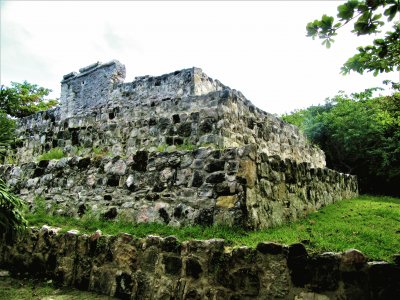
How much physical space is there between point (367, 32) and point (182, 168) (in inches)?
120

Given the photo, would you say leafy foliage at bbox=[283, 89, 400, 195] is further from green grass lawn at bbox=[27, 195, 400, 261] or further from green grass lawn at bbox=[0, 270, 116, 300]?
green grass lawn at bbox=[0, 270, 116, 300]

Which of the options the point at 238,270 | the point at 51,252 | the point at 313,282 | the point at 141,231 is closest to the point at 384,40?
the point at 313,282

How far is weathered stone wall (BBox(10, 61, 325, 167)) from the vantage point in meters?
6.77

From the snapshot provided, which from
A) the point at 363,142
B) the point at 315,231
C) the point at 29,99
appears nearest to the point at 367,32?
the point at 315,231

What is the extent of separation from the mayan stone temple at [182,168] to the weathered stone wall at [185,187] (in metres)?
0.01

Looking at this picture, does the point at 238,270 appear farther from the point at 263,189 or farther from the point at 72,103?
the point at 72,103

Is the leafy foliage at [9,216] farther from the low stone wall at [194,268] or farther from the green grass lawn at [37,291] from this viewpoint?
the green grass lawn at [37,291]

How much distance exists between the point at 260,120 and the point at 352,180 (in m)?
3.54

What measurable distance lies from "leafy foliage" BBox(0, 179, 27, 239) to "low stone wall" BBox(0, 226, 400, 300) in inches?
12.8

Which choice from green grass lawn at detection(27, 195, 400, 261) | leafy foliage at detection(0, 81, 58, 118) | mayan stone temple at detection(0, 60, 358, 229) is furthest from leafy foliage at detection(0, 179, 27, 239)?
leafy foliage at detection(0, 81, 58, 118)

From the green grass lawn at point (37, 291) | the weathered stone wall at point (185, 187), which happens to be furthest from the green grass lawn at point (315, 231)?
the green grass lawn at point (37, 291)

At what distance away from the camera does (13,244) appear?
207 inches

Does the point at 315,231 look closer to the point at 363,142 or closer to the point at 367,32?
the point at 367,32

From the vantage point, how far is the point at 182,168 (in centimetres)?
504
